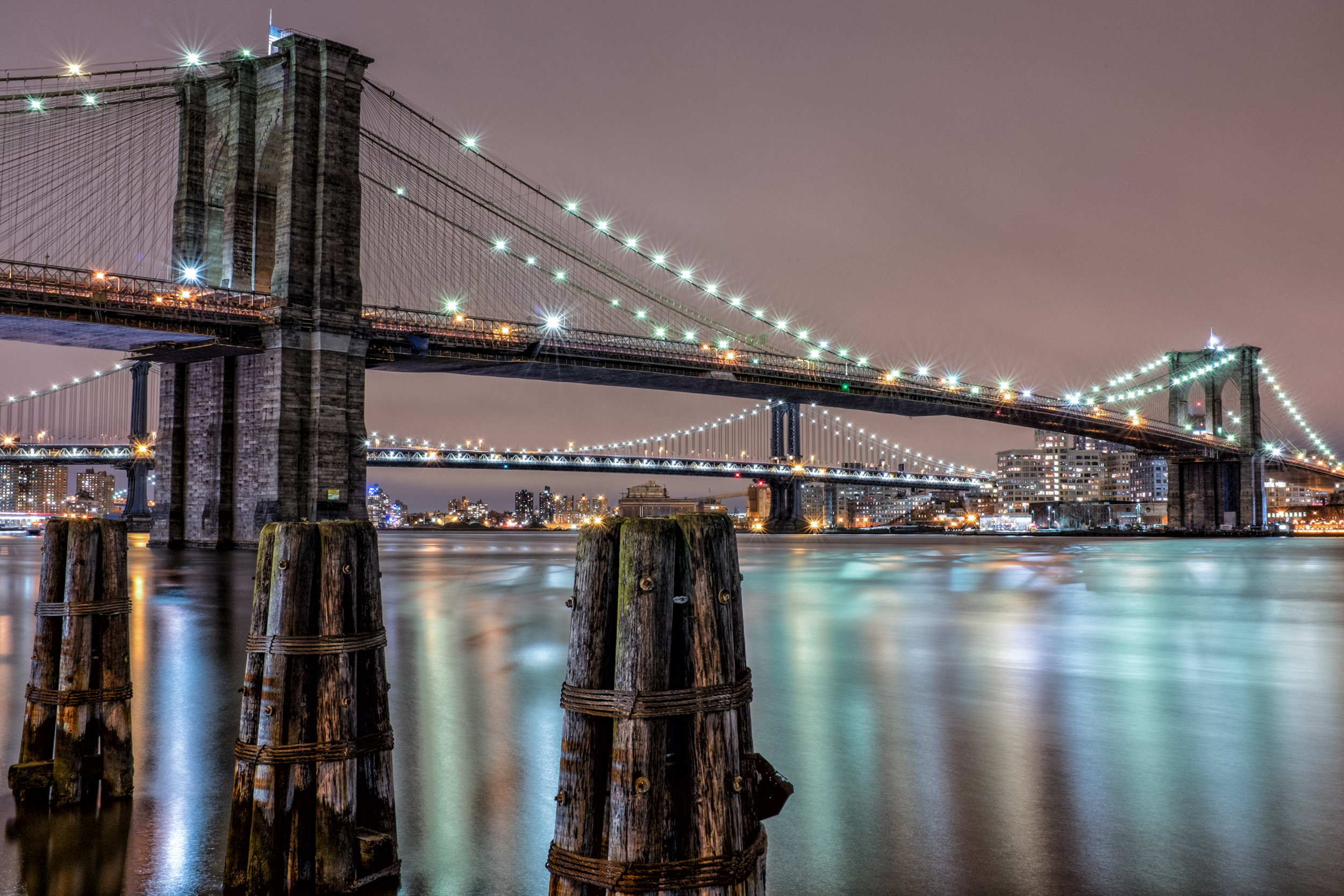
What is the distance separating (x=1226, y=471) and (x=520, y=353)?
211ft

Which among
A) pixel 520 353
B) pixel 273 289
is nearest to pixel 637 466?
pixel 520 353

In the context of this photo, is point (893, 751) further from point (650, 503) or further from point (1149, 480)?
point (1149, 480)

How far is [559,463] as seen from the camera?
84562mm

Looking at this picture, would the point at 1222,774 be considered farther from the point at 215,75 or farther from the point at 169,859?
the point at 215,75

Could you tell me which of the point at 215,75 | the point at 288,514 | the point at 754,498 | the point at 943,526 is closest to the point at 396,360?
the point at 288,514

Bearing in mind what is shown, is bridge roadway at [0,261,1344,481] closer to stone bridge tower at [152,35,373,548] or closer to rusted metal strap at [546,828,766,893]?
stone bridge tower at [152,35,373,548]

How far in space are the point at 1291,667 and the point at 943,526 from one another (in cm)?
14033

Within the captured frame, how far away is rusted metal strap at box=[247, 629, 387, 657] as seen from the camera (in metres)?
3.91

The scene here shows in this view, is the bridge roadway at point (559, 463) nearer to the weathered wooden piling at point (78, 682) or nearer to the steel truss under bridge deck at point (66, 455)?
the steel truss under bridge deck at point (66, 455)

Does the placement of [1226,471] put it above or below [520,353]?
below

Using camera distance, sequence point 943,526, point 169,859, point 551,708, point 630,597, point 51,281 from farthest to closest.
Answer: point 943,526 → point 51,281 → point 551,708 → point 169,859 → point 630,597

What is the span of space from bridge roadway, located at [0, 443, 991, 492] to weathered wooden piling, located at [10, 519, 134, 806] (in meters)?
71.4

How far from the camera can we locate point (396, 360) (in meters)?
41.4

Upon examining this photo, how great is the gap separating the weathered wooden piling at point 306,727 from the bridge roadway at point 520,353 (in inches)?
1253
